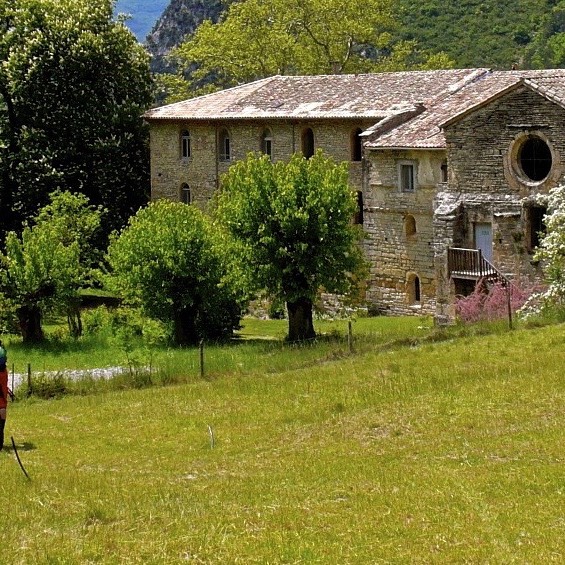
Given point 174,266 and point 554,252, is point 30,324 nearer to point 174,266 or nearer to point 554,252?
point 174,266

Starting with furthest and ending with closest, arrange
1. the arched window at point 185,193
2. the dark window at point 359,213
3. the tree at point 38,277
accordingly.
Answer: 1. the arched window at point 185,193
2. the dark window at point 359,213
3. the tree at point 38,277

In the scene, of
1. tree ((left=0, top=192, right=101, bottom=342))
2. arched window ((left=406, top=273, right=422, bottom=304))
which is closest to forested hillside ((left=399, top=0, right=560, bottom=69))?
arched window ((left=406, top=273, right=422, bottom=304))

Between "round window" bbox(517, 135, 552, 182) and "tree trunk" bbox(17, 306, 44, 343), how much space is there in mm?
16656

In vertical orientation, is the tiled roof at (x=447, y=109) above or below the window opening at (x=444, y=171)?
above

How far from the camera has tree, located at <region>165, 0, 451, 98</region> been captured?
75.1 metres

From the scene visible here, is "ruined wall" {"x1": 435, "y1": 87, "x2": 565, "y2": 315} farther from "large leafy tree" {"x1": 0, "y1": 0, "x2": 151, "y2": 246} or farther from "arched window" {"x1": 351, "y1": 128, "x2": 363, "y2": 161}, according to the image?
"large leafy tree" {"x1": 0, "y1": 0, "x2": 151, "y2": 246}

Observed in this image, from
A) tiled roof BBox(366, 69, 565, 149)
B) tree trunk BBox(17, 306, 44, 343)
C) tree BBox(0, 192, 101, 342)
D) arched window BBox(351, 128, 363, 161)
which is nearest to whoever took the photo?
tiled roof BBox(366, 69, 565, 149)

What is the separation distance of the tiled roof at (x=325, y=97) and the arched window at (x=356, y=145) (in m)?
0.95

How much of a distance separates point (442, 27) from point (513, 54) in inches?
334

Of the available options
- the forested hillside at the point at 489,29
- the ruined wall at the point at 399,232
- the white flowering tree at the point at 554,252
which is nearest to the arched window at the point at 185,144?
the ruined wall at the point at 399,232

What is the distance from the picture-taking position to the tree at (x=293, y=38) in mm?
75125

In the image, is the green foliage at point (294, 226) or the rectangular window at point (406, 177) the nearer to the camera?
the green foliage at point (294, 226)

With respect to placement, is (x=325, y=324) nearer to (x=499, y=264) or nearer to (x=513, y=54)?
(x=499, y=264)

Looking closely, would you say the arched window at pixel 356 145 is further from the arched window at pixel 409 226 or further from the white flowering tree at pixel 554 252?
the white flowering tree at pixel 554 252
